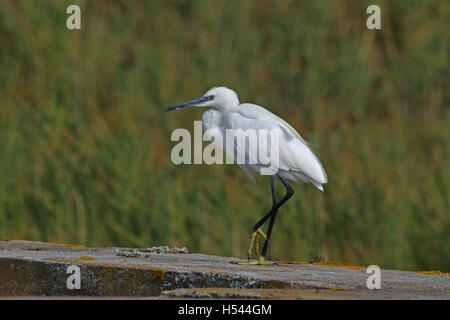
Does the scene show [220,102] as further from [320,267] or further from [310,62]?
[310,62]

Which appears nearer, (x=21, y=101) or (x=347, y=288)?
(x=347, y=288)

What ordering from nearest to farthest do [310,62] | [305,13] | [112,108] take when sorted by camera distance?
[112,108] → [310,62] → [305,13]

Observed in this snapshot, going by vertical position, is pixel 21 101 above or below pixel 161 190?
above

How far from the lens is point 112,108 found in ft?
23.9

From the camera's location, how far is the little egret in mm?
4152

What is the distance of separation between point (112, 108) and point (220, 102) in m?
3.20

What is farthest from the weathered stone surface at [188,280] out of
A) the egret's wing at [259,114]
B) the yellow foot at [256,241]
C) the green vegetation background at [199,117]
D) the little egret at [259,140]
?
the green vegetation background at [199,117]

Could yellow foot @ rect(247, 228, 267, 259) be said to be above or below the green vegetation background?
below

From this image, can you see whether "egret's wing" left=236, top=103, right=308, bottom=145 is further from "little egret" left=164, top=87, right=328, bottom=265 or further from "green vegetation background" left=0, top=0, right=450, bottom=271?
"green vegetation background" left=0, top=0, right=450, bottom=271

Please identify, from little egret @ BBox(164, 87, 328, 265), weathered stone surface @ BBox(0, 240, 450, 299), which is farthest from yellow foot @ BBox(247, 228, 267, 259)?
weathered stone surface @ BBox(0, 240, 450, 299)

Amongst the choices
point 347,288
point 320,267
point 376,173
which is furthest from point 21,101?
point 347,288

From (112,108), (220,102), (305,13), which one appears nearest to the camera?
(220,102)

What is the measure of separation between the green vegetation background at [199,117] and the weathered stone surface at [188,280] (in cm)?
118

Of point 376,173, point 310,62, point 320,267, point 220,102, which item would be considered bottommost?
point 320,267
